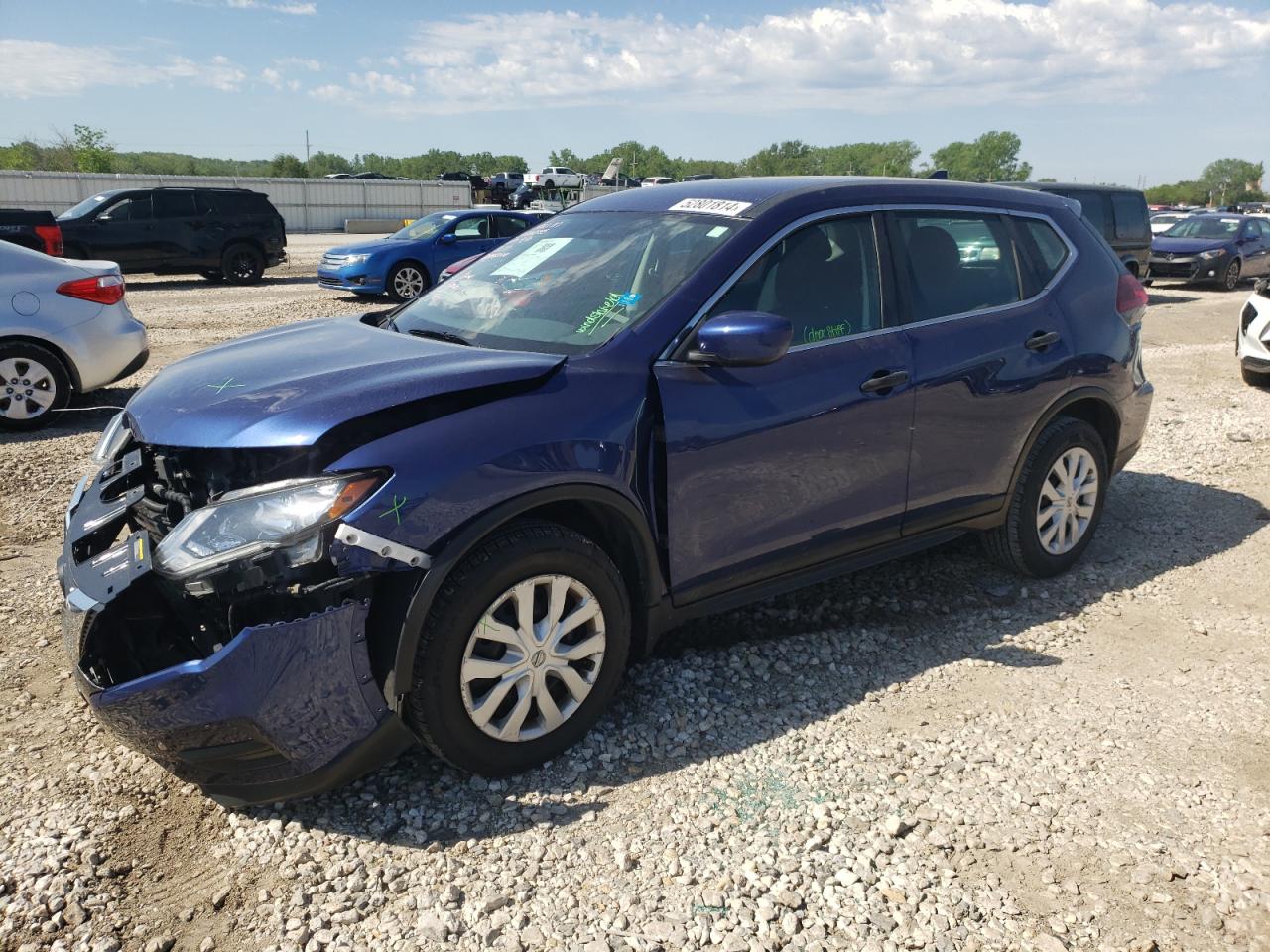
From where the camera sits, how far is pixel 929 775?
323cm

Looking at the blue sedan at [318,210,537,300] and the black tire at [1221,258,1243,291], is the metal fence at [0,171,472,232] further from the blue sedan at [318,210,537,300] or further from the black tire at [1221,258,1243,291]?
the black tire at [1221,258,1243,291]

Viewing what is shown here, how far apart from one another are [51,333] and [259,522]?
597 centimetres

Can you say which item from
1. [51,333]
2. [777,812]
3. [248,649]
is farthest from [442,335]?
[51,333]

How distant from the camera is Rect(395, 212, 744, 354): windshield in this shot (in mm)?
3475

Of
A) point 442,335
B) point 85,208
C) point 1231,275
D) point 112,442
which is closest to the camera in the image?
point 112,442

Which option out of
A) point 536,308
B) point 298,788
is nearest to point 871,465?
point 536,308

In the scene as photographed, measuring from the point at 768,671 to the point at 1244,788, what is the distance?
1615mm

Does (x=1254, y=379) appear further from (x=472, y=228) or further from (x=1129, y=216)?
(x=472, y=228)

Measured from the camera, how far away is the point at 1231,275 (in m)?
20.6

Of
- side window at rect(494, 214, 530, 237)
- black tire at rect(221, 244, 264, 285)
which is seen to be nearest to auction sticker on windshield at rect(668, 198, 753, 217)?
side window at rect(494, 214, 530, 237)

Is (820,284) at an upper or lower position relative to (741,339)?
upper

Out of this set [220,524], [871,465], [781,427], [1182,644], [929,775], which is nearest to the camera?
[220,524]

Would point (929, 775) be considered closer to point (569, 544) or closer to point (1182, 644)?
point (569, 544)

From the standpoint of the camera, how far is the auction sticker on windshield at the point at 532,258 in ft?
13.1
